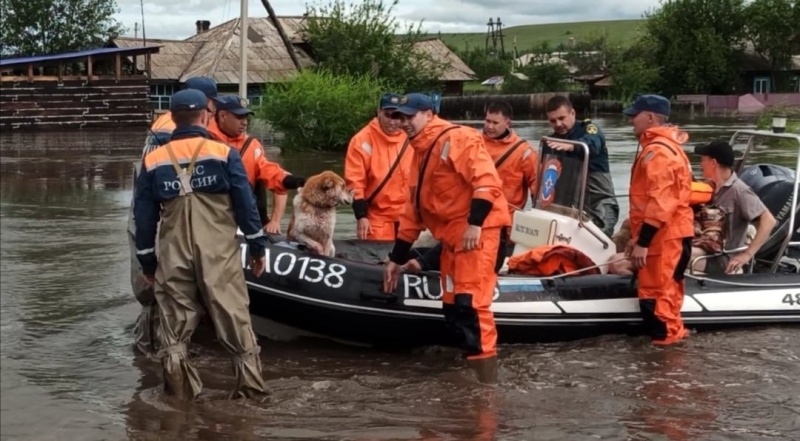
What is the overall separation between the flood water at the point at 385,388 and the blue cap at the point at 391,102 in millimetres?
1808

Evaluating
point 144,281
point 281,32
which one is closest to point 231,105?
point 144,281

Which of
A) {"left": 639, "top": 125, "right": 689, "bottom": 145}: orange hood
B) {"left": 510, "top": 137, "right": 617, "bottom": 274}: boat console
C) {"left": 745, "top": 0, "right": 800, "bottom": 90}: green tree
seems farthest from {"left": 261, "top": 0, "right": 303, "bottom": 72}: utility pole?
{"left": 745, "top": 0, "right": 800, "bottom": 90}: green tree

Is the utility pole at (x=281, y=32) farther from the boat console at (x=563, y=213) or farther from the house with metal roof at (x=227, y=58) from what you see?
the boat console at (x=563, y=213)

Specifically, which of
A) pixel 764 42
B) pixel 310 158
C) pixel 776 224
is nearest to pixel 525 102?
pixel 764 42

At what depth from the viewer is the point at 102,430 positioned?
553 cm

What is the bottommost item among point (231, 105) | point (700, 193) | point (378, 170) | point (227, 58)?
point (700, 193)

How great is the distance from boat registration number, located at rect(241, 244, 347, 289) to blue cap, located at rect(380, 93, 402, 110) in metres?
1.20

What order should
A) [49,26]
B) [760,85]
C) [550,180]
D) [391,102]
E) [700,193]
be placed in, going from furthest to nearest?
[760,85] < [49,26] < [550,180] < [700,193] < [391,102]

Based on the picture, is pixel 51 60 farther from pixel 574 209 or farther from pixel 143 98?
pixel 574 209

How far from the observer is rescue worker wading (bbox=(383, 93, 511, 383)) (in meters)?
6.18

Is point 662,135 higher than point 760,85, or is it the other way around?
point 760,85

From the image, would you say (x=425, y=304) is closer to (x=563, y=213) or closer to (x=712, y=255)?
(x=563, y=213)

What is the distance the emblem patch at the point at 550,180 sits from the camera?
7691 millimetres

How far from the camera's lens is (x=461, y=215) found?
6.32 meters
